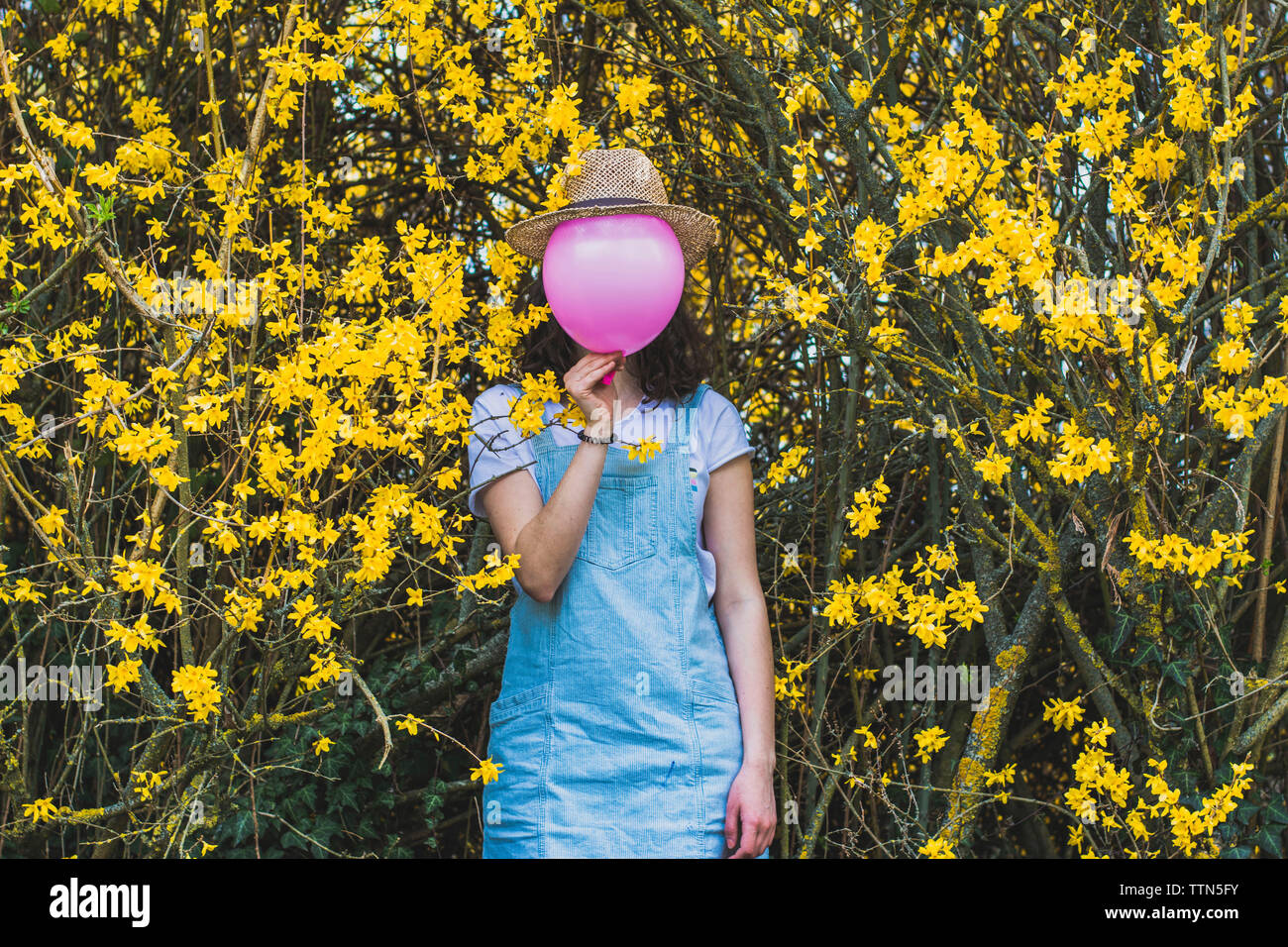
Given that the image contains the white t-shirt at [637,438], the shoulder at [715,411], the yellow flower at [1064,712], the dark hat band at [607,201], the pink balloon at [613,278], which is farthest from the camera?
the yellow flower at [1064,712]

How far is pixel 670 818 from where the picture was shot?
175cm

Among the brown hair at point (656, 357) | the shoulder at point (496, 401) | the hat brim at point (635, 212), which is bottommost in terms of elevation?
the shoulder at point (496, 401)

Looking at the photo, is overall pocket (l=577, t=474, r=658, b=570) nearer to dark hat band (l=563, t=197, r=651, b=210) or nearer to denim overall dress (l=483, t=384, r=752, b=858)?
denim overall dress (l=483, t=384, r=752, b=858)

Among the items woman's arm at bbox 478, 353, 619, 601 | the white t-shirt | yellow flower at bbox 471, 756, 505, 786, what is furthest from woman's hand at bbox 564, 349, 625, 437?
yellow flower at bbox 471, 756, 505, 786

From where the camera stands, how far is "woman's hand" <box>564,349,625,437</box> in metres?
1.74

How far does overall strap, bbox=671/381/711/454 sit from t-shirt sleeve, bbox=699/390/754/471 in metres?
0.02

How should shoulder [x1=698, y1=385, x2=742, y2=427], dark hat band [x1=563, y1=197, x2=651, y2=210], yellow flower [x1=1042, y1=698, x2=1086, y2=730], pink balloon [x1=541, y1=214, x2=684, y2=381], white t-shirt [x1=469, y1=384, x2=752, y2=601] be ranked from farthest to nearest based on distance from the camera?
yellow flower [x1=1042, y1=698, x2=1086, y2=730]
shoulder [x1=698, y1=385, x2=742, y2=427]
white t-shirt [x1=469, y1=384, x2=752, y2=601]
dark hat band [x1=563, y1=197, x2=651, y2=210]
pink balloon [x1=541, y1=214, x2=684, y2=381]

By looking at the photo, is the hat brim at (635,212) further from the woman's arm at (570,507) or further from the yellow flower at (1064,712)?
the yellow flower at (1064,712)

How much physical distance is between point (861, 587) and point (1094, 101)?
991 mm

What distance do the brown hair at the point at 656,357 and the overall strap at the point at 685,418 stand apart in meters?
0.01

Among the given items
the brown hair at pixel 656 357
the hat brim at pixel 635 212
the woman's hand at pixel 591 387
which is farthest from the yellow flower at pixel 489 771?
the hat brim at pixel 635 212

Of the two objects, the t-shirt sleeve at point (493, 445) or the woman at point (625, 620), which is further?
the t-shirt sleeve at point (493, 445)

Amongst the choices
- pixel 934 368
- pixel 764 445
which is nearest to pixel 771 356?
pixel 764 445

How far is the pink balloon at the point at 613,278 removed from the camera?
168 cm
